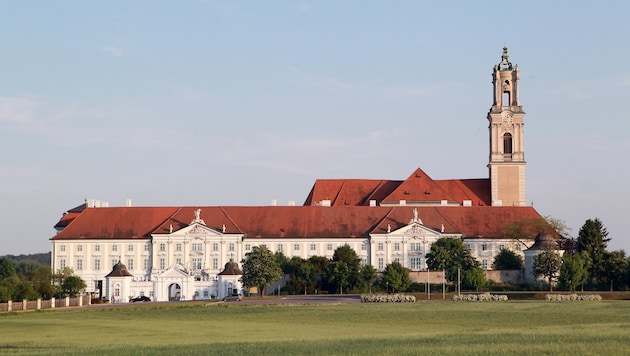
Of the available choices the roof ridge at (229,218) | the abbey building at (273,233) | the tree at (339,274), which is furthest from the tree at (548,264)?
the roof ridge at (229,218)

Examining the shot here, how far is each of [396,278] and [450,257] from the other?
8.09m

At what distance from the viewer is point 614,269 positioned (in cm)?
11262

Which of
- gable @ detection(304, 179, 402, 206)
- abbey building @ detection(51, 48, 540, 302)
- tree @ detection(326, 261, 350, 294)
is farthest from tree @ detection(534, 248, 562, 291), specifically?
gable @ detection(304, 179, 402, 206)

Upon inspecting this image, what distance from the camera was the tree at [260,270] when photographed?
119m

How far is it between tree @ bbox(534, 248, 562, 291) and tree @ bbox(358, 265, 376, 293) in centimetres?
1647

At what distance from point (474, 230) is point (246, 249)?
26.5 meters

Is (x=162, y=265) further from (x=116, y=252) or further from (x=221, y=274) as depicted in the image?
(x=221, y=274)

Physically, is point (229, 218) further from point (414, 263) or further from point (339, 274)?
point (339, 274)

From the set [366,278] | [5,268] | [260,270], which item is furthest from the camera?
[5,268]

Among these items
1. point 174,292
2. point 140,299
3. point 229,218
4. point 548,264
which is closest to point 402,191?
point 229,218

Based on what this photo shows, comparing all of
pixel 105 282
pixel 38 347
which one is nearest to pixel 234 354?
pixel 38 347

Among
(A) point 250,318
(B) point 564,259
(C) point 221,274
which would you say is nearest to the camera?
(A) point 250,318

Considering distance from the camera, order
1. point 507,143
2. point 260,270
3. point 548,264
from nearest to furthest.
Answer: point 548,264 → point 260,270 → point 507,143

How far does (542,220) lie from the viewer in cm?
13525
